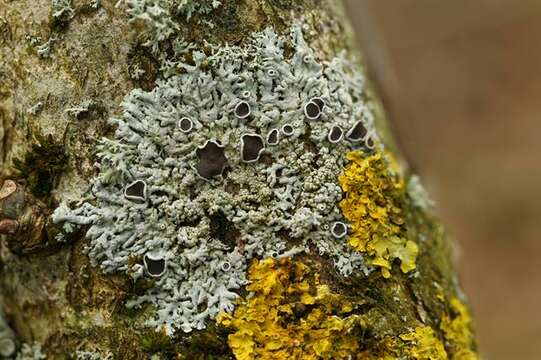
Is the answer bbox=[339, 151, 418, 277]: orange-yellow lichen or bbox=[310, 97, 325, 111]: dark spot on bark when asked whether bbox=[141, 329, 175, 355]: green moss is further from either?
bbox=[310, 97, 325, 111]: dark spot on bark

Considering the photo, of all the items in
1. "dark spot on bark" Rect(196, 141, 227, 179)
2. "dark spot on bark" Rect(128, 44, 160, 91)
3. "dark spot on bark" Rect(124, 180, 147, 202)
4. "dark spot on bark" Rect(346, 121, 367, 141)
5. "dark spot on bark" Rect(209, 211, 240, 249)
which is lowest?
"dark spot on bark" Rect(124, 180, 147, 202)

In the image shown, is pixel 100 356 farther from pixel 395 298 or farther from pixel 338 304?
pixel 395 298

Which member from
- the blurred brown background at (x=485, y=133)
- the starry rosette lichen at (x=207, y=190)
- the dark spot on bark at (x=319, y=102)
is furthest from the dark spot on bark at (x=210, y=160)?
the blurred brown background at (x=485, y=133)

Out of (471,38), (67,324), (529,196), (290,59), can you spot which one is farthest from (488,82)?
(67,324)

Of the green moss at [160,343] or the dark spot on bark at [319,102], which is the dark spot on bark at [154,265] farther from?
the dark spot on bark at [319,102]

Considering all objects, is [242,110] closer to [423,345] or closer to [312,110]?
[312,110]

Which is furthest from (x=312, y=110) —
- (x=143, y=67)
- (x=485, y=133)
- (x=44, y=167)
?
(x=485, y=133)

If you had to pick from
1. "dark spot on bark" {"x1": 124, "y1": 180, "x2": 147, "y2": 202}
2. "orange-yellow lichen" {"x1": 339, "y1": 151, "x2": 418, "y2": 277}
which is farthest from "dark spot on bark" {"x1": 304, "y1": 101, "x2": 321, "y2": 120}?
"dark spot on bark" {"x1": 124, "y1": 180, "x2": 147, "y2": 202}
